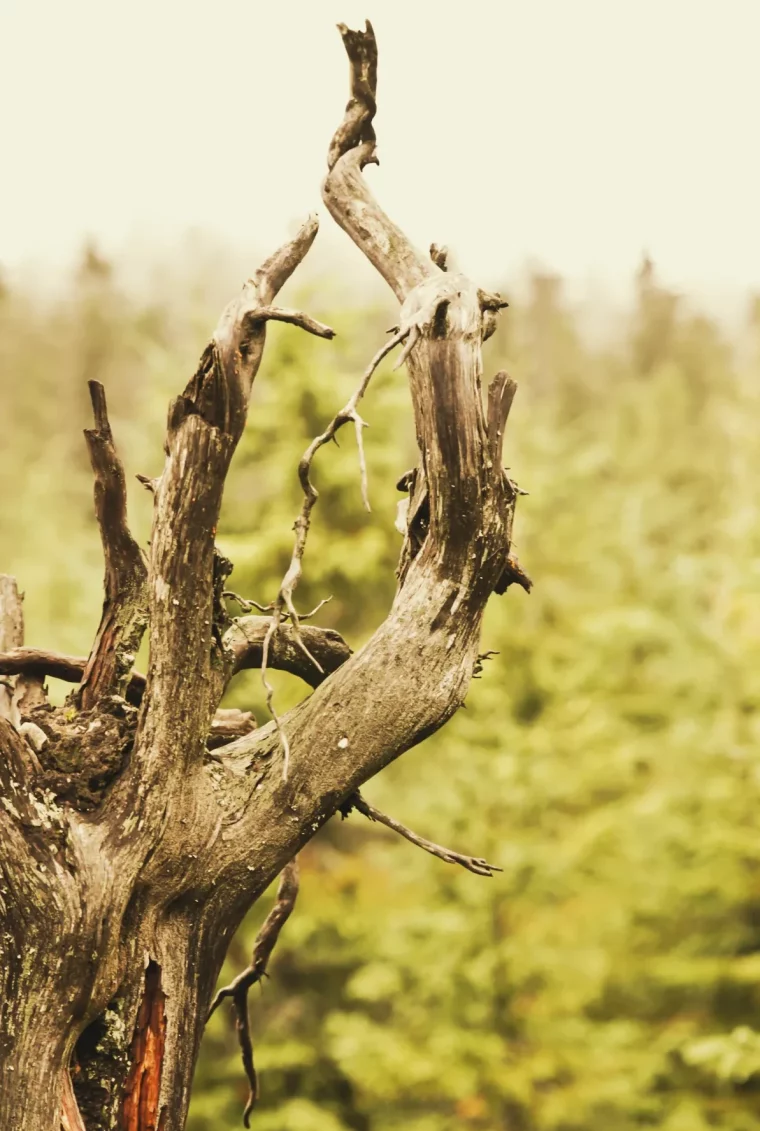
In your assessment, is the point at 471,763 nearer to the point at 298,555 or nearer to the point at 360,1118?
the point at 360,1118

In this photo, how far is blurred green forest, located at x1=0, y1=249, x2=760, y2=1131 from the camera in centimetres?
933

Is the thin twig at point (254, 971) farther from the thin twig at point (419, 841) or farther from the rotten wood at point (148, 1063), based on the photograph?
the rotten wood at point (148, 1063)

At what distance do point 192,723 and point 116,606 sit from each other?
450 mm

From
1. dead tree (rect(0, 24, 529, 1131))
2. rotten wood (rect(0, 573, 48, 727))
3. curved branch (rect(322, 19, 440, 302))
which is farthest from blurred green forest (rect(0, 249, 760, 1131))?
dead tree (rect(0, 24, 529, 1131))

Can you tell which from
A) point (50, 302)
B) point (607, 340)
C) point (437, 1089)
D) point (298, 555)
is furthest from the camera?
point (607, 340)

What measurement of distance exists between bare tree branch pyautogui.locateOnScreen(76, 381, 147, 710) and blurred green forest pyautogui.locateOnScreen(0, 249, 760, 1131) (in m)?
6.44

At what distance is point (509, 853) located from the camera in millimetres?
9234

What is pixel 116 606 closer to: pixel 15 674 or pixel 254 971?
pixel 15 674

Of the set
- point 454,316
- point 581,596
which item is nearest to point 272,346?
point 581,596

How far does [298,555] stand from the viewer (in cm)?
264

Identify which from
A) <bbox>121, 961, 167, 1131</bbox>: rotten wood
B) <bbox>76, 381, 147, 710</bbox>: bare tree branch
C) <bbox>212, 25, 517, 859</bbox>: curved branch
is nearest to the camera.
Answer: <bbox>121, 961, 167, 1131</bbox>: rotten wood

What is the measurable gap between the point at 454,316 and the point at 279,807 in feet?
4.45

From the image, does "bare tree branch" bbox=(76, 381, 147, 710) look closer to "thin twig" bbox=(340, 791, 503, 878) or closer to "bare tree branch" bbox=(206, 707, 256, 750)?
"bare tree branch" bbox=(206, 707, 256, 750)

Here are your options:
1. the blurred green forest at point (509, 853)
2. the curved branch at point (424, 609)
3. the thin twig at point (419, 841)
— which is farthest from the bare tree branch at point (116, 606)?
the blurred green forest at point (509, 853)
